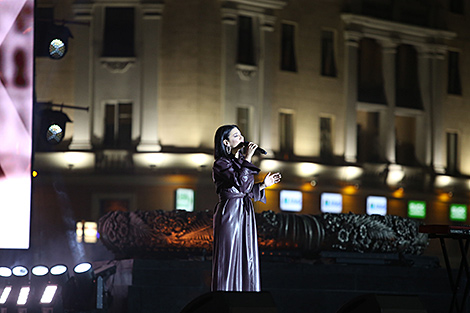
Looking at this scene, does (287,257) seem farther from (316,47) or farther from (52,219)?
(316,47)

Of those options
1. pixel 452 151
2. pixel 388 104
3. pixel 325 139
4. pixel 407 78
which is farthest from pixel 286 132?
pixel 452 151

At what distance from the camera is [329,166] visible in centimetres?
2895

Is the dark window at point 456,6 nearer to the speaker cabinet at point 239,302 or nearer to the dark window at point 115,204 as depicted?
the dark window at point 115,204

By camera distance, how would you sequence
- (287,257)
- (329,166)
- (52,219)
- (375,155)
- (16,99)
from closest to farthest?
(16,99), (287,257), (52,219), (329,166), (375,155)

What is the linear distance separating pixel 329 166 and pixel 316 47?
4.06 meters

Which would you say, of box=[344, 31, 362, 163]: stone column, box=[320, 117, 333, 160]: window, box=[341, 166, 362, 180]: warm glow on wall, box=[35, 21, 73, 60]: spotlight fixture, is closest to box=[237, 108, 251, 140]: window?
box=[320, 117, 333, 160]: window

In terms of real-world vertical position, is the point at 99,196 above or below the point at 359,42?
below

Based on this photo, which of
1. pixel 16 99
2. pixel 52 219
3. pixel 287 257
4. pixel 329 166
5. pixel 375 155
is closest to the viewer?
pixel 16 99

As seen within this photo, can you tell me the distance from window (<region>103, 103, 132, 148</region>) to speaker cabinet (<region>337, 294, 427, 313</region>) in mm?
21654

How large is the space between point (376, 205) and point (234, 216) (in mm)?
22553

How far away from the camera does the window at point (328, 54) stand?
97.3 ft

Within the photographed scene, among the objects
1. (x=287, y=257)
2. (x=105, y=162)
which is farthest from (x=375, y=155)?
(x=287, y=257)

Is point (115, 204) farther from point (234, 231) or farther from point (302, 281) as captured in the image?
point (234, 231)

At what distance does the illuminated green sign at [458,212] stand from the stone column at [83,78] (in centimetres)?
1351
